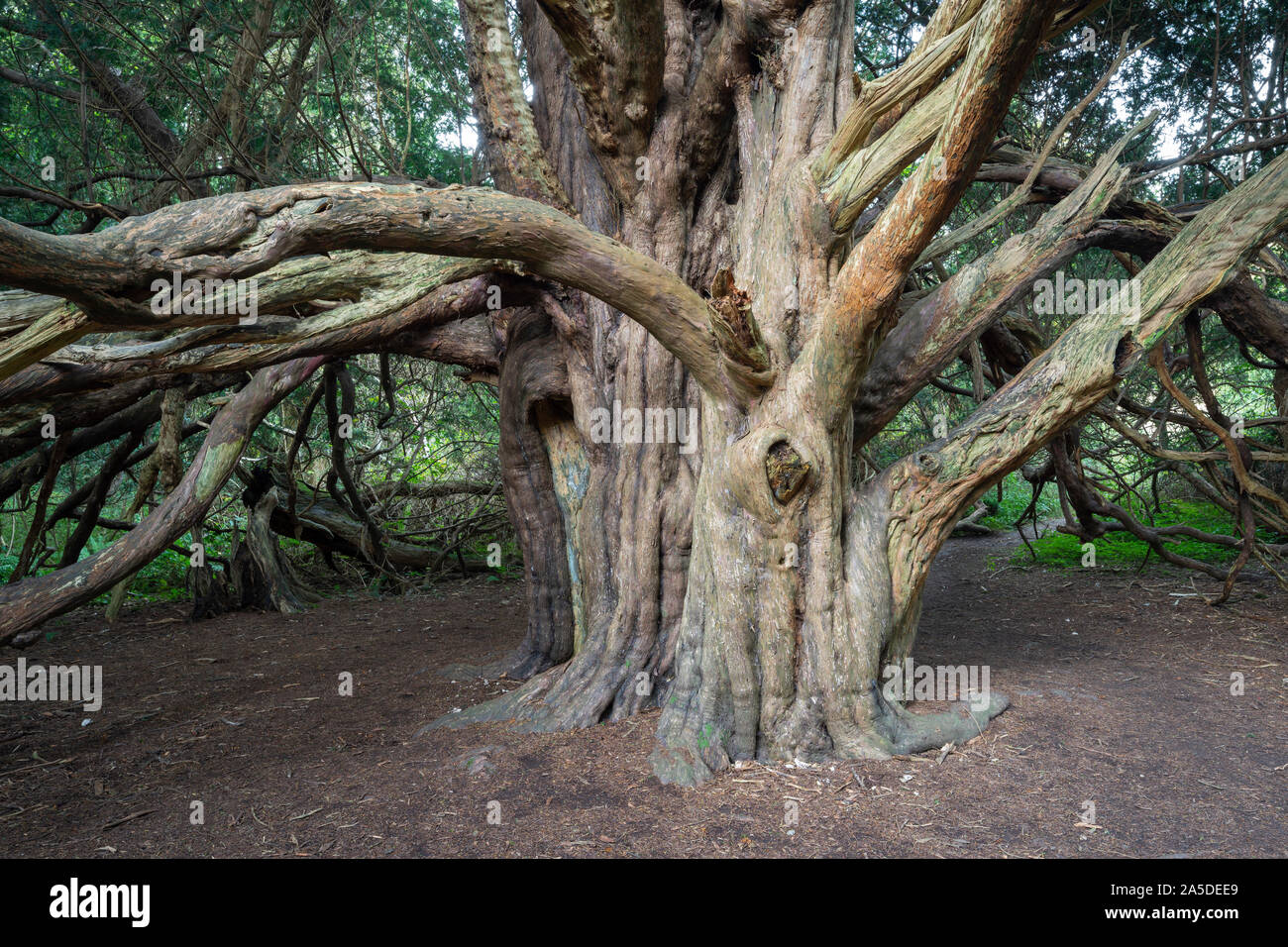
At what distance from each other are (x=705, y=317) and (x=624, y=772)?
76.4 inches

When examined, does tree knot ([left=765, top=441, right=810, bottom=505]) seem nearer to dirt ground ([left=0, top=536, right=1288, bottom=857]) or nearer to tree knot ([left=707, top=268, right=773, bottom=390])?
tree knot ([left=707, top=268, right=773, bottom=390])

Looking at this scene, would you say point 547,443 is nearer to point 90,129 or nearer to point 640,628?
point 640,628

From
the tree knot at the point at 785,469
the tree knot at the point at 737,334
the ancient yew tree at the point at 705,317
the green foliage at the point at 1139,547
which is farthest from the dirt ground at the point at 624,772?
the green foliage at the point at 1139,547

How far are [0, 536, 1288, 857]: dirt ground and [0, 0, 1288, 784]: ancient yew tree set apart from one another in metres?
0.30

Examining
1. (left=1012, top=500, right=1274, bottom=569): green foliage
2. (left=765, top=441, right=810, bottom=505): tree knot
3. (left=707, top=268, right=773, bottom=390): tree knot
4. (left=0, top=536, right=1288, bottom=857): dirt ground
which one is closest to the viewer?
(left=0, top=536, right=1288, bottom=857): dirt ground

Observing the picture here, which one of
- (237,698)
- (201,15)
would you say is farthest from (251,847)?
(201,15)

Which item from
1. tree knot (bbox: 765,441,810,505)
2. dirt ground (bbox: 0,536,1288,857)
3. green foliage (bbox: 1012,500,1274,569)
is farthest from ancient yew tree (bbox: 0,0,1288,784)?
green foliage (bbox: 1012,500,1274,569)

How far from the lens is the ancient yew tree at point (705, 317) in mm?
2969

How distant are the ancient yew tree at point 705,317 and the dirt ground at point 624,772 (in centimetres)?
30

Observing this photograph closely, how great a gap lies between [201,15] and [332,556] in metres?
5.16

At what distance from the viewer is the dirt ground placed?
112 inches

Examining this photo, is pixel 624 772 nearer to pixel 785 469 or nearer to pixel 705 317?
pixel 785 469

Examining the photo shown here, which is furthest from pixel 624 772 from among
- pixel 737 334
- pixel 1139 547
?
pixel 1139 547

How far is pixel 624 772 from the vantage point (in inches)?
135
